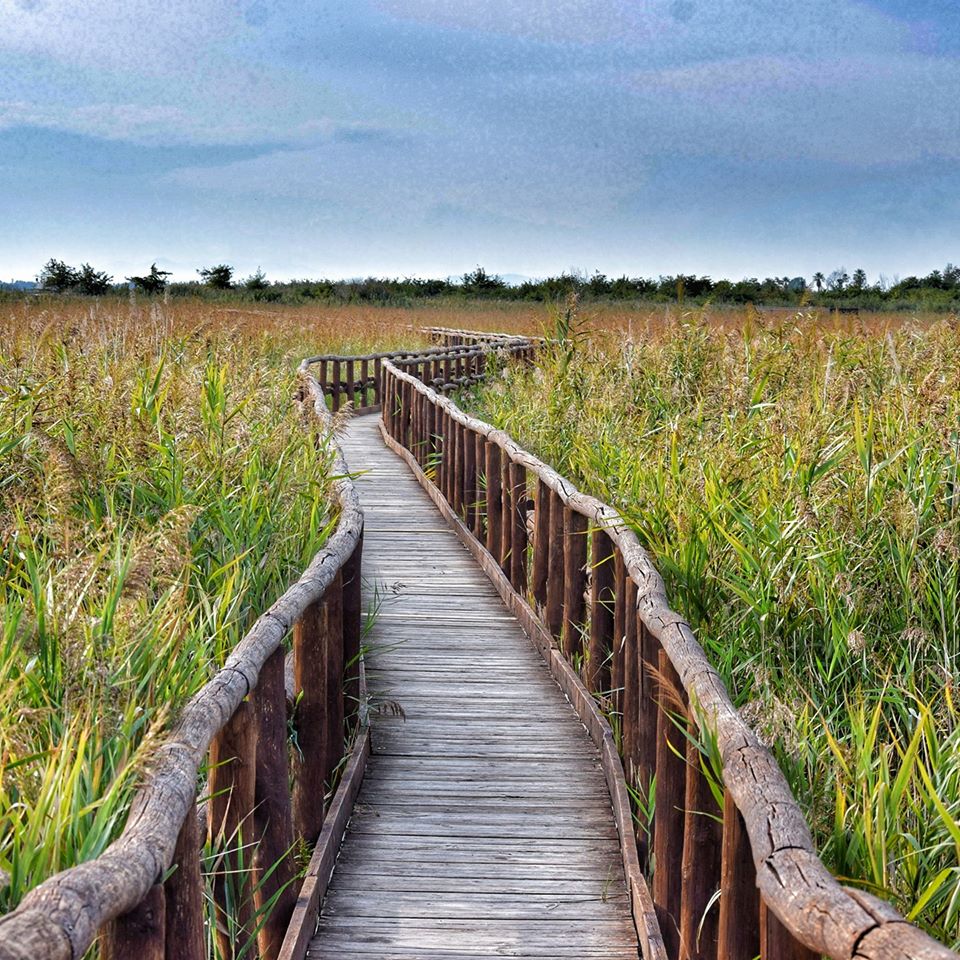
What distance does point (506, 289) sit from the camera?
164 feet

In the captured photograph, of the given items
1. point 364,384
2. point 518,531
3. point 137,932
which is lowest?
point 518,531

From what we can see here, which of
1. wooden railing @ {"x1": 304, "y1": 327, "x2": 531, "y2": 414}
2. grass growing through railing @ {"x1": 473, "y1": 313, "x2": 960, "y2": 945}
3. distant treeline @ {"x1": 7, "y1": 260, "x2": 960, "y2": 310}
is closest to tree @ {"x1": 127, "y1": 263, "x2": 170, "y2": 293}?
distant treeline @ {"x1": 7, "y1": 260, "x2": 960, "y2": 310}

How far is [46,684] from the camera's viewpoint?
3.01 meters

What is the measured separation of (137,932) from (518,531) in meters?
5.52

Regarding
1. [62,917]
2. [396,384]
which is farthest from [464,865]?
[396,384]

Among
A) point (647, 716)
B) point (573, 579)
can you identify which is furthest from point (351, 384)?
point (647, 716)

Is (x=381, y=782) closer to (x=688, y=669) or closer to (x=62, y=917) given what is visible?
(x=688, y=669)

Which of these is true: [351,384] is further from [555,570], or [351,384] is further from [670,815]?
[670,815]

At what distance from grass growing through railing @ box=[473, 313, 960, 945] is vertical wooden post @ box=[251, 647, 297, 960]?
138cm

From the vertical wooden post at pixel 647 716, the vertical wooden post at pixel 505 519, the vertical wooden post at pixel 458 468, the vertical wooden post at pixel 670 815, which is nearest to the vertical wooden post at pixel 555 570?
the vertical wooden post at pixel 505 519

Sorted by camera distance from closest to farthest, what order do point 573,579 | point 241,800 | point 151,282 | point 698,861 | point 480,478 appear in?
point 241,800 < point 698,861 < point 573,579 < point 480,478 < point 151,282

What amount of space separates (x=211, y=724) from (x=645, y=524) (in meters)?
2.84

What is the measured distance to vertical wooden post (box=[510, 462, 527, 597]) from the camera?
7.32m

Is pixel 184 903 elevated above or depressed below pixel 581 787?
above
